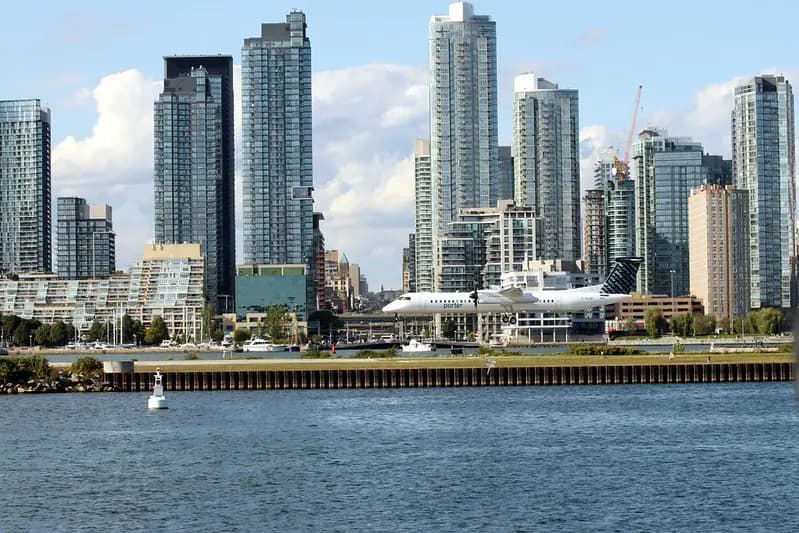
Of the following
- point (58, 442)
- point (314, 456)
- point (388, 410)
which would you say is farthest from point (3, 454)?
point (388, 410)

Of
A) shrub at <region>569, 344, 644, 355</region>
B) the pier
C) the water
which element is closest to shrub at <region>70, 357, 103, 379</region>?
the pier

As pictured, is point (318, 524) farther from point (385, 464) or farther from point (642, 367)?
point (642, 367)

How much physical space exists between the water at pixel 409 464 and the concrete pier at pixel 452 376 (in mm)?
9680

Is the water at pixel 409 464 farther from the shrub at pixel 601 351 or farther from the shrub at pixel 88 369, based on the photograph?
the shrub at pixel 601 351

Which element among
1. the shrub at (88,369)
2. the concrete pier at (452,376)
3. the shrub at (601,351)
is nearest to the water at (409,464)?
the concrete pier at (452,376)

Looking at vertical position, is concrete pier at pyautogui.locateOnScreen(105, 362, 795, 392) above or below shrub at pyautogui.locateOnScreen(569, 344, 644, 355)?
below

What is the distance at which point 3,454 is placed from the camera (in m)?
81.8

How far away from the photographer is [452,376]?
125 m

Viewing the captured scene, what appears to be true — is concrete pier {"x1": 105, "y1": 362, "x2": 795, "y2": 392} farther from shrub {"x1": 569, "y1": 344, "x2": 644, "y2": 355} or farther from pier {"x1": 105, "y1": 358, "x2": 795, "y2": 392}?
shrub {"x1": 569, "y1": 344, "x2": 644, "y2": 355}

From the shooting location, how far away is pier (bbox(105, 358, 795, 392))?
125m

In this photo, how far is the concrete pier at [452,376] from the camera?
409 ft

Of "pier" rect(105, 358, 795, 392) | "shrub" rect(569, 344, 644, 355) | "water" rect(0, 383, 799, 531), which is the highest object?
"shrub" rect(569, 344, 644, 355)

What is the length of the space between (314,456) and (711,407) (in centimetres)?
3649

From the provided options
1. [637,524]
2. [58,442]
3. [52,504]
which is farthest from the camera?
[58,442]
